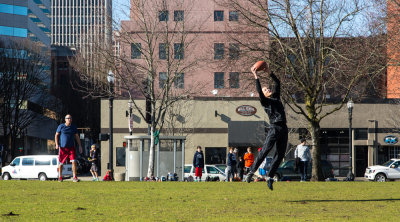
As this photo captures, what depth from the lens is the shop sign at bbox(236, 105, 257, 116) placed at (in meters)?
45.5

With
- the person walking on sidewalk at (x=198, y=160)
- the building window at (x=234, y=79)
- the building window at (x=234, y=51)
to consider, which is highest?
the building window at (x=234, y=51)

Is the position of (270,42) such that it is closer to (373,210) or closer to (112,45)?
(112,45)

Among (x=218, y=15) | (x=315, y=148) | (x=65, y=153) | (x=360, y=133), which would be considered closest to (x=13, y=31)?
(x=218, y=15)

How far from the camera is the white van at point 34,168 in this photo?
40250 millimetres

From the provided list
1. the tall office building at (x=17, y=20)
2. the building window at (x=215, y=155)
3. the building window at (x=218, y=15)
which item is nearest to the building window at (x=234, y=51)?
the building window at (x=215, y=155)

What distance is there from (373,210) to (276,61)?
1784cm

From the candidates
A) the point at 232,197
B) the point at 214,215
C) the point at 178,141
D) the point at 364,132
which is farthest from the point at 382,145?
the point at 214,215

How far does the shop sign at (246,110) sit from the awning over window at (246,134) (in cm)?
88

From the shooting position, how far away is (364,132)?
148 ft

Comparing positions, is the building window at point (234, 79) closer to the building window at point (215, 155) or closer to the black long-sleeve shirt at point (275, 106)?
the black long-sleeve shirt at point (275, 106)

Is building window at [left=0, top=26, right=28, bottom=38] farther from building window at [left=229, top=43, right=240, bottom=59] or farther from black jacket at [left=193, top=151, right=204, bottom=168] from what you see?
building window at [left=229, top=43, right=240, bottom=59]

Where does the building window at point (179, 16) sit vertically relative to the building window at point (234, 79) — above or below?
above

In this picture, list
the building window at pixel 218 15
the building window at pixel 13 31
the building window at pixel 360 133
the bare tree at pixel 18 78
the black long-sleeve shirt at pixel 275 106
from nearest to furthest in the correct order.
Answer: the black long-sleeve shirt at pixel 275 106, the building window at pixel 360 133, the bare tree at pixel 18 78, the building window at pixel 218 15, the building window at pixel 13 31

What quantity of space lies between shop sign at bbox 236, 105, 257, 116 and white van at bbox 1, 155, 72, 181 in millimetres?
14576
